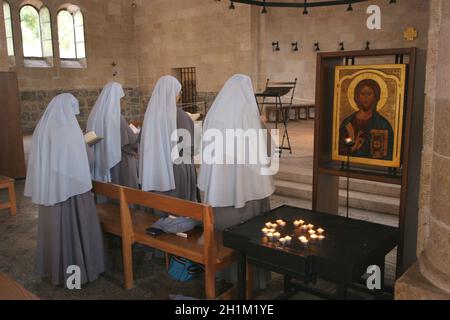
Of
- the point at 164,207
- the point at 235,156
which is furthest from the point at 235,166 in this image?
the point at 164,207

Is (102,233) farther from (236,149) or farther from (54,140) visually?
(236,149)

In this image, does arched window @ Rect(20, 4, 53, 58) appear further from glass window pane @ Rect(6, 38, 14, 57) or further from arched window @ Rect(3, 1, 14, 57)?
glass window pane @ Rect(6, 38, 14, 57)

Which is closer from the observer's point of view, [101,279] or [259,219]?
[259,219]

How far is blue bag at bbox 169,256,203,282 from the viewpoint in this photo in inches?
154

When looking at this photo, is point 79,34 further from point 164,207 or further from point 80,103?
point 164,207

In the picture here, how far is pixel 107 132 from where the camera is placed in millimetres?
4734

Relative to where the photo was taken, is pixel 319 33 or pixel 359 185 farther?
pixel 319 33

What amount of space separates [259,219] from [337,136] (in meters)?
0.92

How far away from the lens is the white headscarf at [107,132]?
4727 millimetres

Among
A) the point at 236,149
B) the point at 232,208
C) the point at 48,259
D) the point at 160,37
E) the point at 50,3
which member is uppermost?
the point at 50,3

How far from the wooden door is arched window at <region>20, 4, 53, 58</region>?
22.1ft

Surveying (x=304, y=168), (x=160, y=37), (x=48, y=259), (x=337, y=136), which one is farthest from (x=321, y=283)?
(x=160, y=37)

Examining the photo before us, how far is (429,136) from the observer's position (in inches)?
85.9

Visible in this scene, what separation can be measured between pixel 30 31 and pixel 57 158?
39.9 ft
